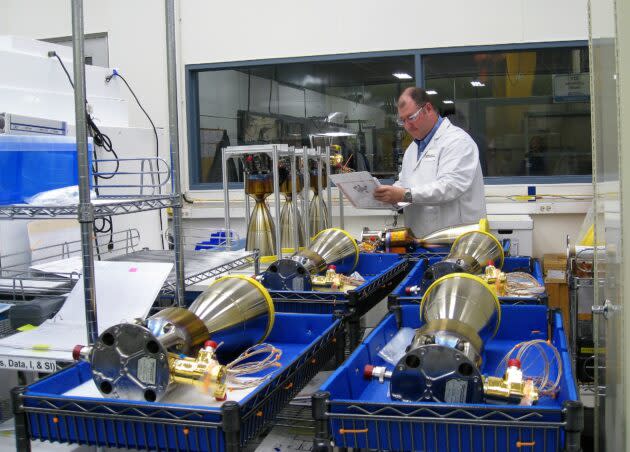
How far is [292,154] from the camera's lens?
3037 millimetres

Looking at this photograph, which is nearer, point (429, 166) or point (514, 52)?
point (429, 166)

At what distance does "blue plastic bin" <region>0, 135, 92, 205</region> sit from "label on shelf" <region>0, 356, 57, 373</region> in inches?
17.1

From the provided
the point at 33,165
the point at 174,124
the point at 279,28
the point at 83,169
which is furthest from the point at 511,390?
the point at 279,28

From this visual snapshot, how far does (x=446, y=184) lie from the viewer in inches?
122

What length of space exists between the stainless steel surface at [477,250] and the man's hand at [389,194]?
25.7 inches

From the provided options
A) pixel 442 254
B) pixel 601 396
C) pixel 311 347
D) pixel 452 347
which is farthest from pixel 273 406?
pixel 442 254

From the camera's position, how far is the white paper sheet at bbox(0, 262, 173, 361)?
5.52 ft

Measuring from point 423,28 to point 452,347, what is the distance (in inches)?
152

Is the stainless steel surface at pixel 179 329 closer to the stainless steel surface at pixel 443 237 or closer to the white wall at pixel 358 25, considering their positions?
the stainless steel surface at pixel 443 237

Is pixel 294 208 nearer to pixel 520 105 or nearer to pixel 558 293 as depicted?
pixel 558 293

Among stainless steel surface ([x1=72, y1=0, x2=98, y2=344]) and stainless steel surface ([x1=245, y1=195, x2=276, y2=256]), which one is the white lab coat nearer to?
stainless steel surface ([x1=245, y1=195, x2=276, y2=256])

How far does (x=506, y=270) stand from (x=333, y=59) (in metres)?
2.90

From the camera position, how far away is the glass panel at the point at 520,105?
4.76 m

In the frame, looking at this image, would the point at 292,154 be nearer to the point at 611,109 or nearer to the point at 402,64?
the point at 611,109
